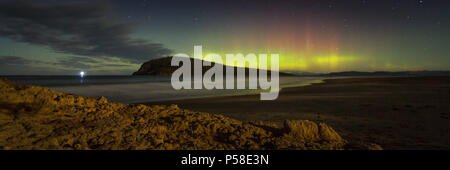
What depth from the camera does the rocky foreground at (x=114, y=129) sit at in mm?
3074

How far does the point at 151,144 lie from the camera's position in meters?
3.23

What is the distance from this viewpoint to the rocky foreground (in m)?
3.07

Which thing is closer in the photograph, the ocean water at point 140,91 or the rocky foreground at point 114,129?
the rocky foreground at point 114,129

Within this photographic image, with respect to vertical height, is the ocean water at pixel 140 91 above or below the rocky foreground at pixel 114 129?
below

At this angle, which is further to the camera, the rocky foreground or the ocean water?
the ocean water

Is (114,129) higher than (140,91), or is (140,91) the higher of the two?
(114,129)

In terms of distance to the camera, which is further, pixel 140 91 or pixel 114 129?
pixel 140 91

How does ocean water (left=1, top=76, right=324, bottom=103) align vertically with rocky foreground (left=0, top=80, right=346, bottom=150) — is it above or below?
below

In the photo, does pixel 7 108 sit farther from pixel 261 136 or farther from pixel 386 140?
pixel 386 140

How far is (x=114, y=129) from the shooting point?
348cm

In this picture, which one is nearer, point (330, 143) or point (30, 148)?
point (30, 148)
